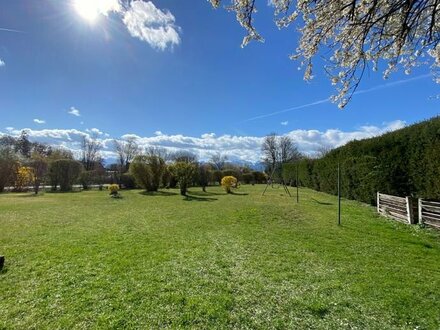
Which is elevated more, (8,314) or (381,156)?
(381,156)

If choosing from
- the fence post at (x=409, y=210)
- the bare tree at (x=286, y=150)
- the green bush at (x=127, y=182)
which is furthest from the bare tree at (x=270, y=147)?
the fence post at (x=409, y=210)

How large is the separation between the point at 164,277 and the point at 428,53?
20.1ft

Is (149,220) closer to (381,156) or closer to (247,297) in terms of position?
(247,297)

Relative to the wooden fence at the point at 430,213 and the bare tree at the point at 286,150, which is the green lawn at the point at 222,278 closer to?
the wooden fence at the point at 430,213

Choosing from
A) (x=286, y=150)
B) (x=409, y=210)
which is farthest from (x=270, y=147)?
(x=409, y=210)

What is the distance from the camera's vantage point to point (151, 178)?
27984 millimetres

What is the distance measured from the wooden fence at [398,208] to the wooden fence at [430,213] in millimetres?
408

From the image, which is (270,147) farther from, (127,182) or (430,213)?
(430,213)

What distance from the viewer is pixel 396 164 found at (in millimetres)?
11133

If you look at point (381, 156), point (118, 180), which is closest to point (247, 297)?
point (381, 156)

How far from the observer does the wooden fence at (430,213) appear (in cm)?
768

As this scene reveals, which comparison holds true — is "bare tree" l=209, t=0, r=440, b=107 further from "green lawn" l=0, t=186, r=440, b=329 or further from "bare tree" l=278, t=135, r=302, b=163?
"bare tree" l=278, t=135, r=302, b=163

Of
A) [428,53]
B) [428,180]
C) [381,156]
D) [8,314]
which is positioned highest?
[428,53]

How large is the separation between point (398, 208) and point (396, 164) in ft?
7.24
